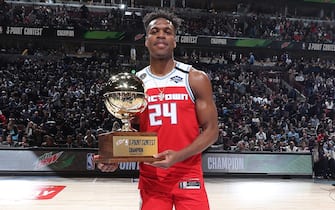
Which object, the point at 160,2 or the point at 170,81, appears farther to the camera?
the point at 160,2

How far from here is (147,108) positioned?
2.16 metres

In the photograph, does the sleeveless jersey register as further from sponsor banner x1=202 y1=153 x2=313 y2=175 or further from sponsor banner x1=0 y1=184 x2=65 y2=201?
sponsor banner x1=202 y1=153 x2=313 y2=175

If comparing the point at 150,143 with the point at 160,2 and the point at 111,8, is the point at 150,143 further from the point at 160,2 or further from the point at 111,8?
the point at 160,2

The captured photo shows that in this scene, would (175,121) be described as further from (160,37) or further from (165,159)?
(160,37)

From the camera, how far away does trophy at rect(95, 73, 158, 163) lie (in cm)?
181

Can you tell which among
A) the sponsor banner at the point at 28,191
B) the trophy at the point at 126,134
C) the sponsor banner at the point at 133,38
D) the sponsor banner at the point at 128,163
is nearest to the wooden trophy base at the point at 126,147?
the trophy at the point at 126,134

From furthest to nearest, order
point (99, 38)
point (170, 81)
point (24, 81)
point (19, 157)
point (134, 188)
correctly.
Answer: point (99, 38) → point (24, 81) → point (19, 157) → point (134, 188) → point (170, 81)

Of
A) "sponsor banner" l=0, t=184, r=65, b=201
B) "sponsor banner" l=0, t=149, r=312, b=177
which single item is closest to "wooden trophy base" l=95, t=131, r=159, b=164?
"sponsor banner" l=0, t=184, r=65, b=201

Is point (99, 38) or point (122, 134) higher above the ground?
point (99, 38)

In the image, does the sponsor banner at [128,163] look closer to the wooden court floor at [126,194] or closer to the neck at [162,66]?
the wooden court floor at [126,194]

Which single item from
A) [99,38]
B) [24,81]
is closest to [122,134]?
[24,81]

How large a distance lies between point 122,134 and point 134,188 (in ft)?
19.9

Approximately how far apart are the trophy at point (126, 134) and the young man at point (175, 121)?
0.49 feet

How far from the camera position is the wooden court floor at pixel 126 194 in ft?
19.3
